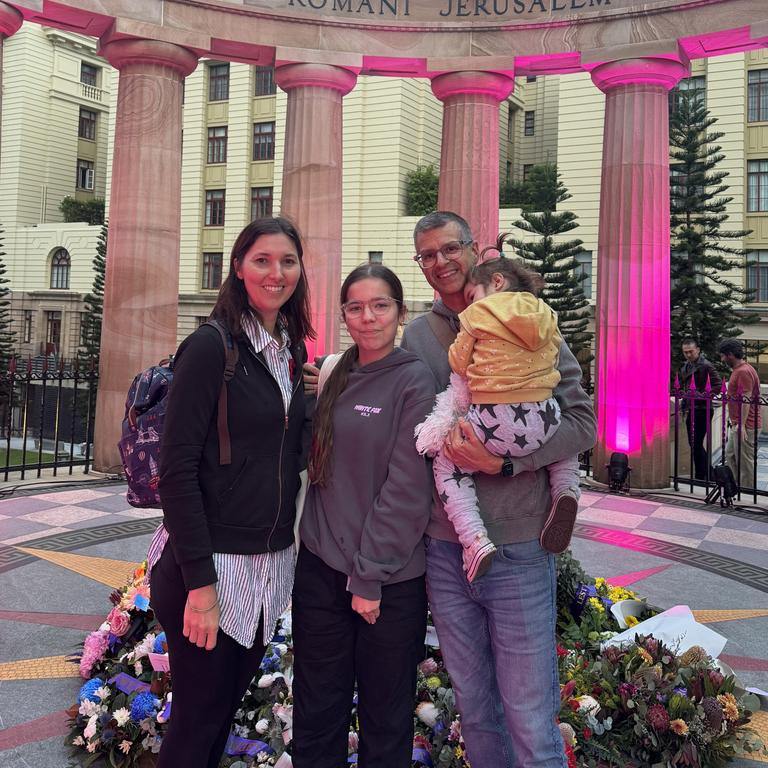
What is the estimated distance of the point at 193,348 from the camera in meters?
2.26

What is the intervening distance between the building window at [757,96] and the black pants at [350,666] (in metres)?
31.1

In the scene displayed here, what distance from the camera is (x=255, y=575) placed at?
96.5 inches

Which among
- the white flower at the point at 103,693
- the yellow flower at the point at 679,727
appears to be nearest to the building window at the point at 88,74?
the white flower at the point at 103,693

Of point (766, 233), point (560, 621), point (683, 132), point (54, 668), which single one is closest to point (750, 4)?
point (560, 621)

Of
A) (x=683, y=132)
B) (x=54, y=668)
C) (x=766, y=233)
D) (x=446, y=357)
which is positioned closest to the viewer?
(x=446, y=357)

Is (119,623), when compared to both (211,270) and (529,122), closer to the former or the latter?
(211,270)

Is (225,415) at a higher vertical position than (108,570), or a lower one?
higher

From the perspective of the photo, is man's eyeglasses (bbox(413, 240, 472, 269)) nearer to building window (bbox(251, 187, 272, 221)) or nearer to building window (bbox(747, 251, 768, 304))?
building window (bbox(747, 251, 768, 304))

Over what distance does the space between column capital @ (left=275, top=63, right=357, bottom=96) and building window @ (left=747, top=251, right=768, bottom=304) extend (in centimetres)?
2210

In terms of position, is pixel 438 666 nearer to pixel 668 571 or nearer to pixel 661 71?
pixel 668 571

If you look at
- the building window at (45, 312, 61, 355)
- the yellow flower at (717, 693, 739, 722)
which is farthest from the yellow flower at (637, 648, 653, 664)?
the building window at (45, 312, 61, 355)

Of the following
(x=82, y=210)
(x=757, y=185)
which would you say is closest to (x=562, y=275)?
(x=757, y=185)

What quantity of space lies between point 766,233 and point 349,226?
16873 mm

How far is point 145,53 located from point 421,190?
21.3 meters
